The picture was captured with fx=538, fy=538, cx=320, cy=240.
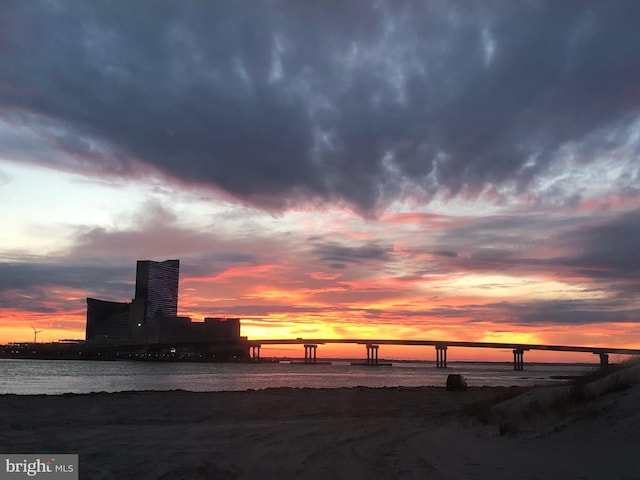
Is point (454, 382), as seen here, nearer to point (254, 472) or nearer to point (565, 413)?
point (565, 413)

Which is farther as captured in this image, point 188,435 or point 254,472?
point 188,435

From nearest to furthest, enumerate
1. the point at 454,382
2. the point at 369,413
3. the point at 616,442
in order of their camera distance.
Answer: the point at 616,442 < the point at 369,413 < the point at 454,382

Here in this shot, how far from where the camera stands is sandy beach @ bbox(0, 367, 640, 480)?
10828mm

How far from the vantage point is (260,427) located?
1955 centimetres

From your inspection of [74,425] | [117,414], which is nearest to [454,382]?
[117,414]

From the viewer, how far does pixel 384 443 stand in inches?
603

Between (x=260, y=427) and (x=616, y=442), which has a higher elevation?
(x=616, y=442)

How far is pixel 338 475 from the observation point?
11.2 meters

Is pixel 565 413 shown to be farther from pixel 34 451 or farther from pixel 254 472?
pixel 34 451

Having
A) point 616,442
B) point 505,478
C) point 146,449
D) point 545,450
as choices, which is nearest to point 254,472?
point 146,449

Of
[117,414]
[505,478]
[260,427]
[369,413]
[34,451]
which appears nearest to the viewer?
[505,478]

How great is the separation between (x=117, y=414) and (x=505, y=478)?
19432mm

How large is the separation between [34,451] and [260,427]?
7.86m

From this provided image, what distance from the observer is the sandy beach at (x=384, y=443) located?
10.8 meters
